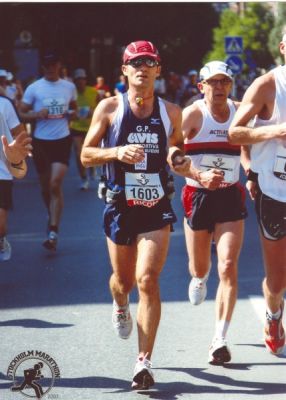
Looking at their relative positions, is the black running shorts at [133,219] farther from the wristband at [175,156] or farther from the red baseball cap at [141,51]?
the red baseball cap at [141,51]

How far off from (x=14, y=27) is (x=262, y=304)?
23.7m

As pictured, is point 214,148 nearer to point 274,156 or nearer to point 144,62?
point 274,156

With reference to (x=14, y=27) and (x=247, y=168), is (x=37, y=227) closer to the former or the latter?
(x=247, y=168)

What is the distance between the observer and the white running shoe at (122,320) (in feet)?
23.5

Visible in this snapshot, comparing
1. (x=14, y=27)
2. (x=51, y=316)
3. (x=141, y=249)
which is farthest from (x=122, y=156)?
(x=14, y=27)

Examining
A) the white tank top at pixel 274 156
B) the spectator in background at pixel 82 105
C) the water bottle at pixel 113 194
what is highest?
the white tank top at pixel 274 156

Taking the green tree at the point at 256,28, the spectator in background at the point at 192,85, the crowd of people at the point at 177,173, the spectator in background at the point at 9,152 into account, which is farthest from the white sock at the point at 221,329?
the green tree at the point at 256,28


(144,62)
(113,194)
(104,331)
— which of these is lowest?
(104,331)

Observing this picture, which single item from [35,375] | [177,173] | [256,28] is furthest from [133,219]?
[256,28]

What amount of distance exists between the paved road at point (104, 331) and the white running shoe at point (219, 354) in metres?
0.06

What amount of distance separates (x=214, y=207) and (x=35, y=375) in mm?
2079

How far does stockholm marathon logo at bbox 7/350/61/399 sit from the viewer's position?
5.96 metres

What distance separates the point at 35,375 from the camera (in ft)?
19.9

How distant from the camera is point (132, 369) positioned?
22.3 ft
